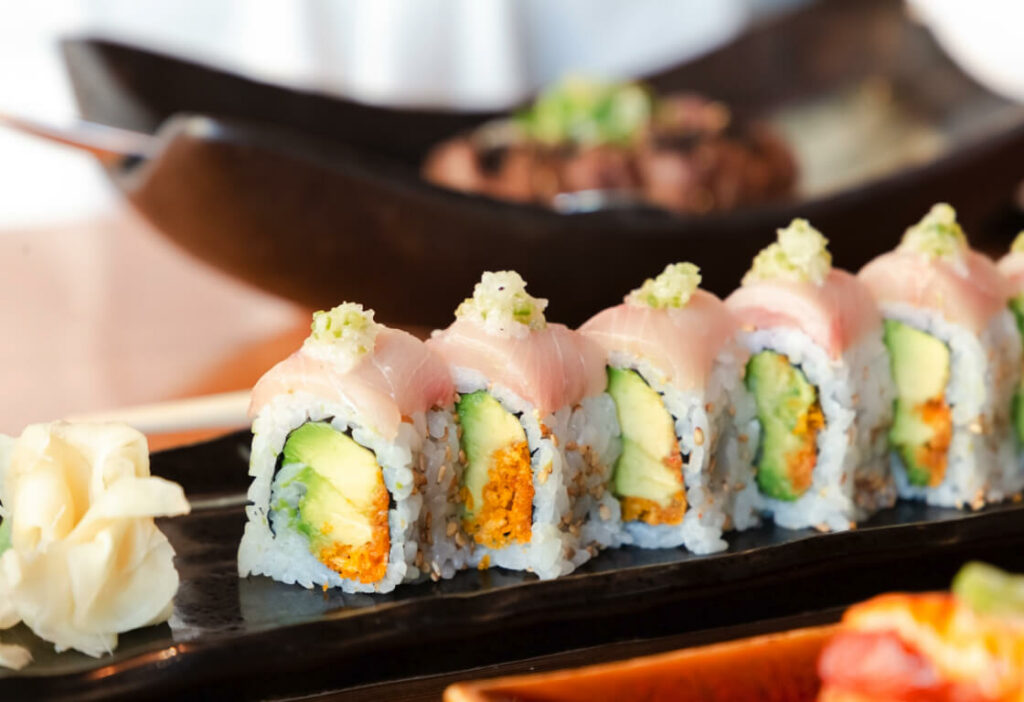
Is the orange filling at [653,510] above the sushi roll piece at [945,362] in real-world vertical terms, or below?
below

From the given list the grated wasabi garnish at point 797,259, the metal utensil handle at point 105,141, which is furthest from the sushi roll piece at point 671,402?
the metal utensil handle at point 105,141

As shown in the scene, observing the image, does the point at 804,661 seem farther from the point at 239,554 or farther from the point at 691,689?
the point at 239,554

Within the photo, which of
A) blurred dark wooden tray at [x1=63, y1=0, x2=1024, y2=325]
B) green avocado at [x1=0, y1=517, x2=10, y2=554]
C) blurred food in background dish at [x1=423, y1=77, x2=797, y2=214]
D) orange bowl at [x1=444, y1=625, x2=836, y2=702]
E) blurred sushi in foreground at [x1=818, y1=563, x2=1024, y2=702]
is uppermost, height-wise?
blurred food in background dish at [x1=423, y1=77, x2=797, y2=214]

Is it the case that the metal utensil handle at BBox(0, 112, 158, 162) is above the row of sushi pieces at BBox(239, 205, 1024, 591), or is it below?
above

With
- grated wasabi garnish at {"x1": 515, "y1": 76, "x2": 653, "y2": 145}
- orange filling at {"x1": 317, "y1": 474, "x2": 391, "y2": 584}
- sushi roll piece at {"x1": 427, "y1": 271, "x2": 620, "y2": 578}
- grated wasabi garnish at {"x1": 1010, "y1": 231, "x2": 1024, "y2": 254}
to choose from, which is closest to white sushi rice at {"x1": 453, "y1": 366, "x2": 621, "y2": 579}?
sushi roll piece at {"x1": 427, "y1": 271, "x2": 620, "y2": 578}

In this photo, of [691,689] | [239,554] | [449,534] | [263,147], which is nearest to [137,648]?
[239,554]

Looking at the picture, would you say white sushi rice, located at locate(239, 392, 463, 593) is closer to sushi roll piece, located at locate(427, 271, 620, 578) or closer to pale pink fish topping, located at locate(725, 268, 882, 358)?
sushi roll piece, located at locate(427, 271, 620, 578)

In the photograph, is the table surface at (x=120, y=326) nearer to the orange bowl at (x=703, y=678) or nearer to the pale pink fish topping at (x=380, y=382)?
the pale pink fish topping at (x=380, y=382)
